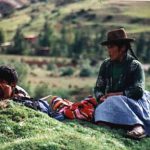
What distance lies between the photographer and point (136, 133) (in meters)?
9.25

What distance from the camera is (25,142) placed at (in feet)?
25.7

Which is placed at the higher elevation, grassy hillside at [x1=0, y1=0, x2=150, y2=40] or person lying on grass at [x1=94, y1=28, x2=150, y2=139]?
person lying on grass at [x1=94, y1=28, x2=150, y2=139]

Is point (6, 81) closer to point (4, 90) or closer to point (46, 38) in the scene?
point (4, 90)

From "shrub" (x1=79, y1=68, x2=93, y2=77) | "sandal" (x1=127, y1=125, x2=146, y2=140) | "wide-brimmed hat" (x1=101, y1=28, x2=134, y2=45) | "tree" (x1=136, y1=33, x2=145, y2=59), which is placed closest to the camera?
"sandal" (x1=127, y1=125, x2=146, y2=140)

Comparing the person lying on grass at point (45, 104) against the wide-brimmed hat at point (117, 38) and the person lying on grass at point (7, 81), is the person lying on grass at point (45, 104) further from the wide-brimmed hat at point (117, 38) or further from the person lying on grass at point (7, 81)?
the wide-brimmed hat at point (117, 38)

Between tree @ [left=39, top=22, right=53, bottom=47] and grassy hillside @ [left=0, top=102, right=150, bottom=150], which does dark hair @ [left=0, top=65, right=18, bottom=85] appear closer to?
grassy hillside @ [left=0, top=102, right=150, bottom=150]

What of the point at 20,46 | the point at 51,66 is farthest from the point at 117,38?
the point at 20,46

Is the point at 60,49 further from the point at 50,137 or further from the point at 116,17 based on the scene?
the point at 50,137

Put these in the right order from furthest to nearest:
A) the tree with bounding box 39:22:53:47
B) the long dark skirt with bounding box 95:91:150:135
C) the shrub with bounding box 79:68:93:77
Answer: the tree with bounding box 39:22:53:47 → the shrub with bounding box 79:68:93:77 → the long dark skirt with bounding box 95:91:150:135

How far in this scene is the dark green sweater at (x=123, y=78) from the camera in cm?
982

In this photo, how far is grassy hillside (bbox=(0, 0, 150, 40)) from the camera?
124 meters

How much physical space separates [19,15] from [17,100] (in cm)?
14589

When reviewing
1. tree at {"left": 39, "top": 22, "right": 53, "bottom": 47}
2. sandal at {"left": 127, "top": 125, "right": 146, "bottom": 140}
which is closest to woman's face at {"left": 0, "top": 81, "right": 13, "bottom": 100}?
sandal at {"left": 127, "top": 125, "right": 146, "bottom": 140}

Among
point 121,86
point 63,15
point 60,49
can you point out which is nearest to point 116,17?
point 63,15
